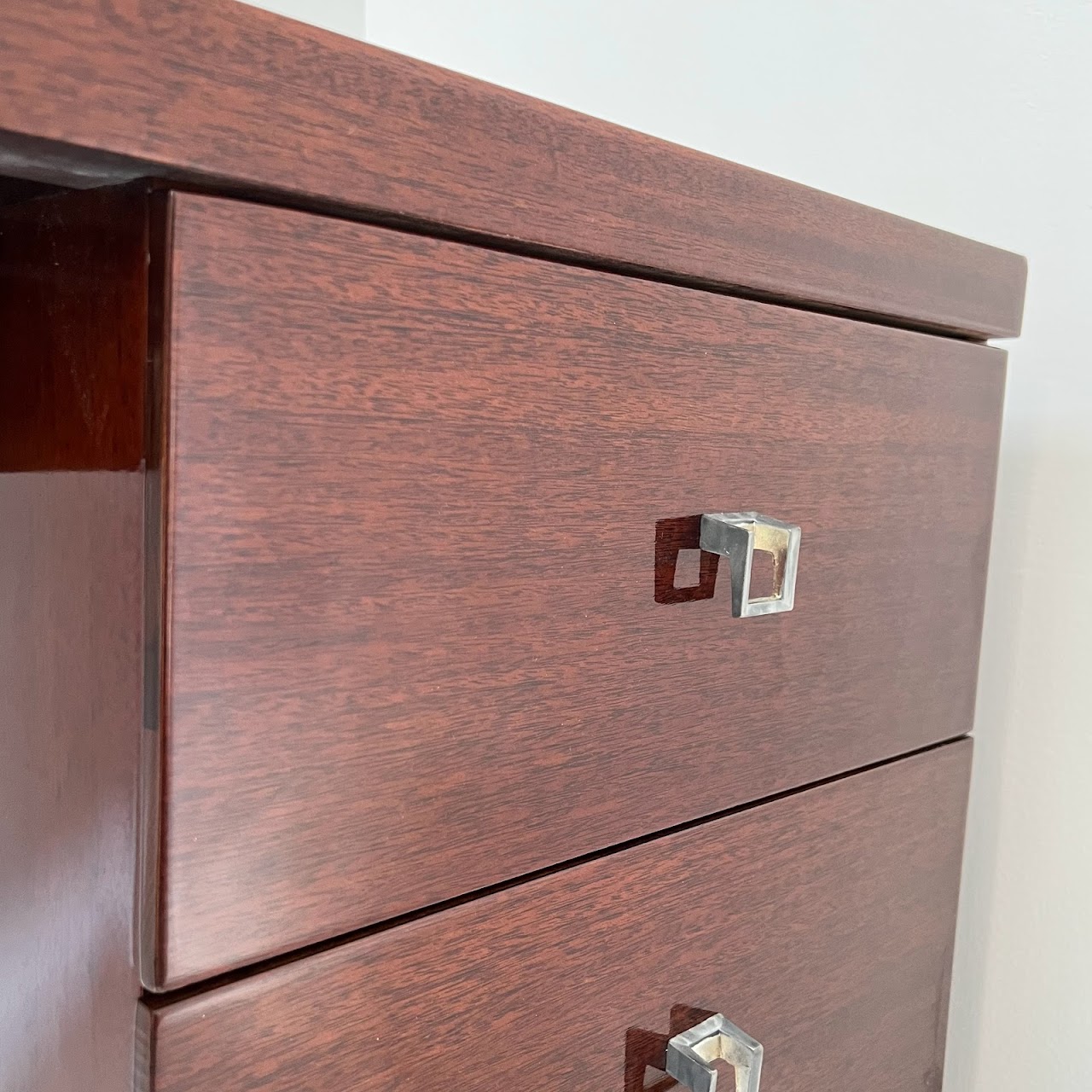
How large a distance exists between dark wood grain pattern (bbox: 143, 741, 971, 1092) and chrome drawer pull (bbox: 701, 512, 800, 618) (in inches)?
3.9

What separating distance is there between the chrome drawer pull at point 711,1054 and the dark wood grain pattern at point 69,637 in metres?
0.22

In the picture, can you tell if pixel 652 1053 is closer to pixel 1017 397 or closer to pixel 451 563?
pixel 451 563

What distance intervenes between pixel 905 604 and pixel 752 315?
0.63 feet

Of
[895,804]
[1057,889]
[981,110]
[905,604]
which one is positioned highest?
[981,110]

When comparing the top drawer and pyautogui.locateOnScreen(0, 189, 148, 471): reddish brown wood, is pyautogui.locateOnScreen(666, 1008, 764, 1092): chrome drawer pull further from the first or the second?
pyautogui.locateOnScreen(0, 189, 148, 471): reddish brown wood

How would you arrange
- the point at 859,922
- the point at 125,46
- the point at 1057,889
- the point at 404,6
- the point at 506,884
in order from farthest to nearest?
the point at 404,6 → the point at 1057,889 → the point at 859,922 → the point at 506,884 → the point at 125,46

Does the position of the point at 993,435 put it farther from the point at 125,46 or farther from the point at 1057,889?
the point at 125,46

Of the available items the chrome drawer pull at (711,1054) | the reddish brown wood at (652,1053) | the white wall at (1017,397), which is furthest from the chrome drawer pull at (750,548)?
the white wall at (1017,397)

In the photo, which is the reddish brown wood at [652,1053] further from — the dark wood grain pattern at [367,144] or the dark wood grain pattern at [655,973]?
the dark wood grain pattern at [367,144]

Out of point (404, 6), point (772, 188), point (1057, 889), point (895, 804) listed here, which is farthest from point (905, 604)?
point (404, 6)

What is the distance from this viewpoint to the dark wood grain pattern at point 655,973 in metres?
0.29

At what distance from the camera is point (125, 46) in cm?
23

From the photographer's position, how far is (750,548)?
38 centimetres

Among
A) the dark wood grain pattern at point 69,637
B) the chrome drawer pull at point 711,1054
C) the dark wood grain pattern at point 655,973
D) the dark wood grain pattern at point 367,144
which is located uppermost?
the dark wood grain pattern at point 367,144
